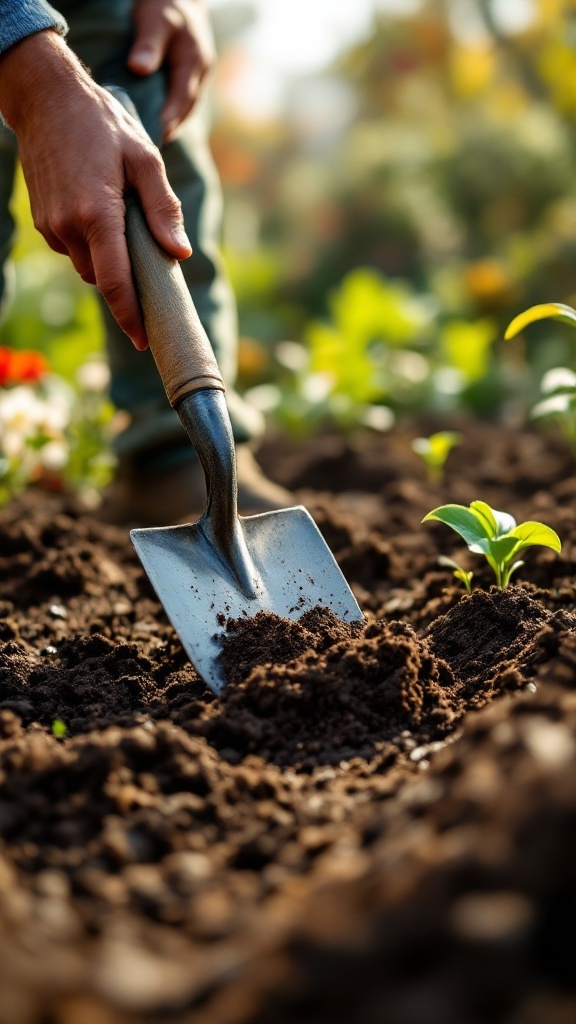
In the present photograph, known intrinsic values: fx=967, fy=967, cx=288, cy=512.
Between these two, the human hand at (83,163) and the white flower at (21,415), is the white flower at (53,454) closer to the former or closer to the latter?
the white flower at (21,415)

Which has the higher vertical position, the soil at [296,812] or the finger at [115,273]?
the finger at [115,273]

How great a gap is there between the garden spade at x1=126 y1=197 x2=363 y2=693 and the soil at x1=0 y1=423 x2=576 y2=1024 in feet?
0.29

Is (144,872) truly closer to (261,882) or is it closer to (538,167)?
(261,882)

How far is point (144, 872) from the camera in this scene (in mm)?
1045

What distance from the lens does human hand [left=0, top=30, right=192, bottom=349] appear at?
1.68m

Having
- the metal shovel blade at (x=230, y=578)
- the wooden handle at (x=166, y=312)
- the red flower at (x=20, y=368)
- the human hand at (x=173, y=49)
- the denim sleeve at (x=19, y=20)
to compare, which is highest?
the denim sleeve at (x=19, y=20)

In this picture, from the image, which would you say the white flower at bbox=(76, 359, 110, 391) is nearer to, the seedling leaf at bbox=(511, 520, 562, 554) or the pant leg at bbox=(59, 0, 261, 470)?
the pant leg at bbox=(59, 0, 261, 470)

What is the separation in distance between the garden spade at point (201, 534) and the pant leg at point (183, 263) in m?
0.81

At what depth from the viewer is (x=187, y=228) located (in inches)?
108

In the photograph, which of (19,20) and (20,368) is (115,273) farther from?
(20,368)

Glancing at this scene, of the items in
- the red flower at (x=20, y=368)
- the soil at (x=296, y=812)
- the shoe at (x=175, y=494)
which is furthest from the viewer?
the red flower at (x=20, y=368)

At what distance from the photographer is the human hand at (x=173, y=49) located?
7.83 feet

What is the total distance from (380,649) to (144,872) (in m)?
0.58

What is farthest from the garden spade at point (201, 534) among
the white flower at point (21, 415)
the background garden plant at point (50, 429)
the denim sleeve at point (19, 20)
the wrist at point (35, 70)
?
the white flower at point (21, 415)
